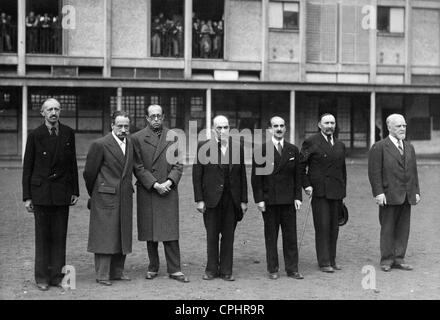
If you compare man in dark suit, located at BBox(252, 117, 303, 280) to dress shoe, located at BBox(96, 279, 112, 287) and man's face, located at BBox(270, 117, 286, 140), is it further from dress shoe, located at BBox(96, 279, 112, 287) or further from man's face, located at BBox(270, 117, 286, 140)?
dress shoe, located at BBox(96, 279, 112, 287)

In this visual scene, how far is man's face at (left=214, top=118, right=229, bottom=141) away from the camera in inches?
299

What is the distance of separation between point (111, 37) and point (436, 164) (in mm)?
14813

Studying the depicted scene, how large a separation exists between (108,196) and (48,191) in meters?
0.68

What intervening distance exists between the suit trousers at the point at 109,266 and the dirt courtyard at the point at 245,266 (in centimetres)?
16

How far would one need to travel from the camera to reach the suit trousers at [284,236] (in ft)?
25.3

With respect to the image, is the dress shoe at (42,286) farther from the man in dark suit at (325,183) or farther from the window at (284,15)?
the window at (284,15)

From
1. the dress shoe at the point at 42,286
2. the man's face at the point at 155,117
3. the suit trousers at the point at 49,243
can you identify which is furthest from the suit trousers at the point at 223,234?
the dress shoe at the point at 42,286

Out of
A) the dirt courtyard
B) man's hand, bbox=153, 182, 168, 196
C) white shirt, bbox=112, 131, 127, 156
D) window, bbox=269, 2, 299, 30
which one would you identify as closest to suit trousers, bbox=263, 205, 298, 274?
the dirt courtyard

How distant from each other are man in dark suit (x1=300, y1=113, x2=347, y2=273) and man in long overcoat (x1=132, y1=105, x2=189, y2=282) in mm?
1737

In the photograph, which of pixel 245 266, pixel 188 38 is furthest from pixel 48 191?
pixel 188 38

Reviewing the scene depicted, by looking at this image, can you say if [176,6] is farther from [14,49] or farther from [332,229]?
[332,229]

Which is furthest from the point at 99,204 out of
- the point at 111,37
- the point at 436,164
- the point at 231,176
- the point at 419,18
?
the point at 419,18

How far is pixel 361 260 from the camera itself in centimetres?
877

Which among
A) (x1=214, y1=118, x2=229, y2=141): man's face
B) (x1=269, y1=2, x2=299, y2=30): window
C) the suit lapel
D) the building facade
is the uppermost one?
(x1=269, y1=2, x2=299, y2=30): window
